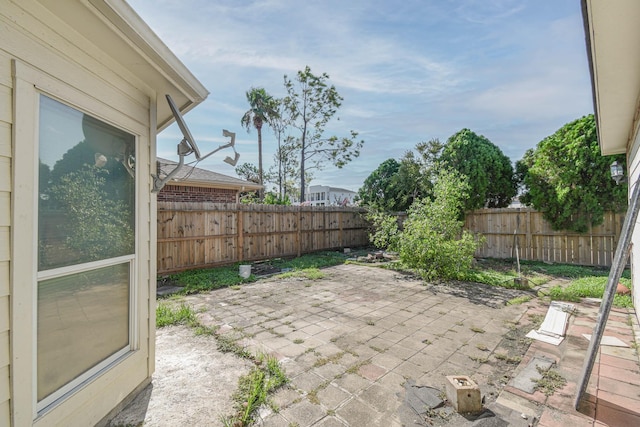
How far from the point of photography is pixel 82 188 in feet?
5.42

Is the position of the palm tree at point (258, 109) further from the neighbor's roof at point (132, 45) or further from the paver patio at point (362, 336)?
the neighbor's roof at point (132, 45)

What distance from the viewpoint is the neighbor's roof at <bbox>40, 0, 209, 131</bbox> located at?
1.34 meters

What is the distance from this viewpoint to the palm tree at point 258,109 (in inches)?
666

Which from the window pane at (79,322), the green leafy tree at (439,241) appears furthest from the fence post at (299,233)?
the window pane at (79,322)

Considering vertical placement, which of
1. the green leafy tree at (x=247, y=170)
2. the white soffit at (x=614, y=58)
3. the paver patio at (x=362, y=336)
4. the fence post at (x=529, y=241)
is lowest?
the paver patio at (x=362, y=336)

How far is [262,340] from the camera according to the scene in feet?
10.2

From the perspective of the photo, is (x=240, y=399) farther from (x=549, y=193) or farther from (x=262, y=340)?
(x=549, y=193)

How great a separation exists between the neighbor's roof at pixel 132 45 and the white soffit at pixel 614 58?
2529mm

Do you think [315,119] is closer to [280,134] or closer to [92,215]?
[280,134]

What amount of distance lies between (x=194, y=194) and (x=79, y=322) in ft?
25.9

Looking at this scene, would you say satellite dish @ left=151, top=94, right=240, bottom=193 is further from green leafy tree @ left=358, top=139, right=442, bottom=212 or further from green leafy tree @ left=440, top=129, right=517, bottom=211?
green leafy tree @ left=440, top=129, right=517, bottom=211

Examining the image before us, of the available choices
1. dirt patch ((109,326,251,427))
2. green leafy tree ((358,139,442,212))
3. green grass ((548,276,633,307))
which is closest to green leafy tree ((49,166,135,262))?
dirt patch ((109,326,251,427))

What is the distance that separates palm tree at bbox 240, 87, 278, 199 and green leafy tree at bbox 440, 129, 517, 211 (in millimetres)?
10793

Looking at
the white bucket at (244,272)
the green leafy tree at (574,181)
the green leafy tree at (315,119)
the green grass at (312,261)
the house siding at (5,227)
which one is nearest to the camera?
the house siding at (5,227)
